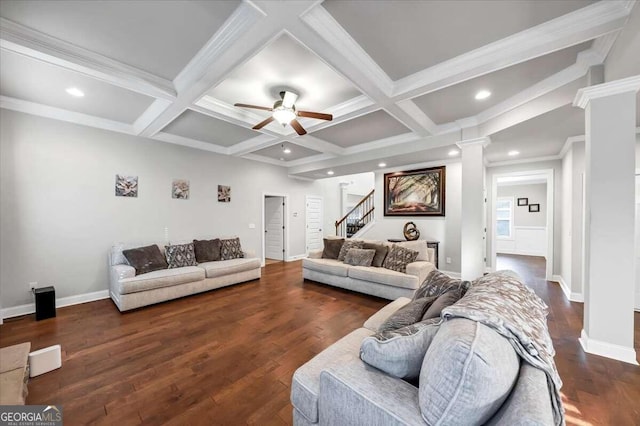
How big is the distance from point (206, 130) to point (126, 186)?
5.56 ft

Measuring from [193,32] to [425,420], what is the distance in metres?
3.05

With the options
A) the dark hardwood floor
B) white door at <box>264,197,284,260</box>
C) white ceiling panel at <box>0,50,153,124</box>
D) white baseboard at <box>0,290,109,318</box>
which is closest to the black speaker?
the dark hardwood floor

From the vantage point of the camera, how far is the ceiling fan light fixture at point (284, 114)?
2990 mm

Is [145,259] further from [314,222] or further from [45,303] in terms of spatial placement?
[314,222]

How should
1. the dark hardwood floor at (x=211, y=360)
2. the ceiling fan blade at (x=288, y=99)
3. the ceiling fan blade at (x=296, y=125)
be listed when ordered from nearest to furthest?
1. the dark hardwood floor at (x=211, y=360)
2. the ceiling fan blade at (x=288, y=99)
3. the ceiling fan blade at (x=296, y=125)

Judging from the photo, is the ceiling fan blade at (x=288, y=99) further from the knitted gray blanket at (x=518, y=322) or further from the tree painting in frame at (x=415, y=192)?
the tree painting in frame at (x=415, y=192)

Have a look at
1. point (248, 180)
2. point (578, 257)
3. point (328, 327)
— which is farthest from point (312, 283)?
point (578, 257)

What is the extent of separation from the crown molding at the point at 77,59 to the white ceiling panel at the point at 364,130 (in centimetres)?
250

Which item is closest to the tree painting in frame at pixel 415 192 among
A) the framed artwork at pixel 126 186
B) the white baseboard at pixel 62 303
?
the framed artwork at pixel 126 186

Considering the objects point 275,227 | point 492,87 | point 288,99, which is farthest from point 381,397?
point 275,227

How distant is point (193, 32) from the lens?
2.16 m

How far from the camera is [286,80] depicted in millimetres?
2859

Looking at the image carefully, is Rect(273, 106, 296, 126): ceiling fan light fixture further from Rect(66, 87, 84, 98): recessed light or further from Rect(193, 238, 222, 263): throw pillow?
Rect(193, 238, 222, 263): throw pillow

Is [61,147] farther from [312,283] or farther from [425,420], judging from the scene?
[425,420]
